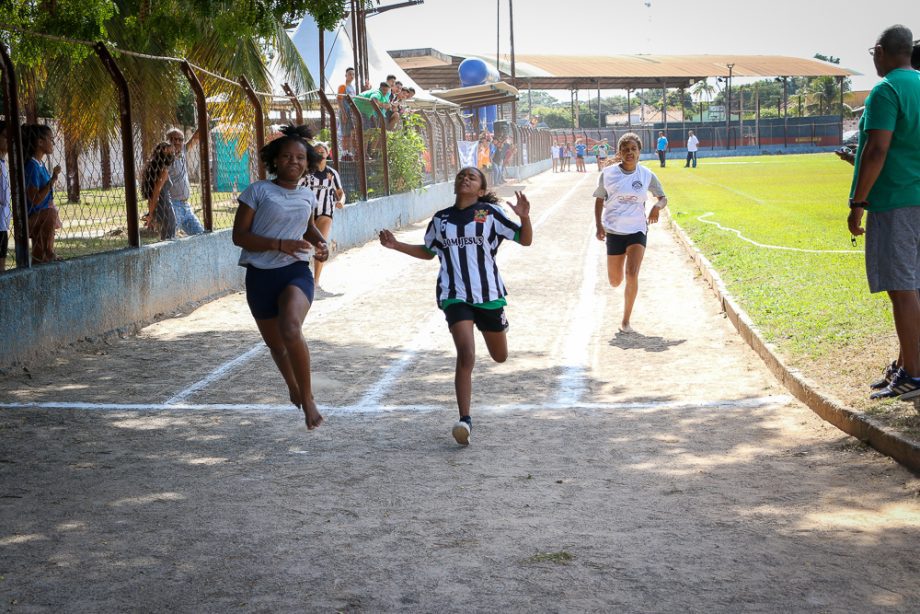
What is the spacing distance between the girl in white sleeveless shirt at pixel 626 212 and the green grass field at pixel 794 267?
1.13 metres

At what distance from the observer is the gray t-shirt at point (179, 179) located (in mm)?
15053

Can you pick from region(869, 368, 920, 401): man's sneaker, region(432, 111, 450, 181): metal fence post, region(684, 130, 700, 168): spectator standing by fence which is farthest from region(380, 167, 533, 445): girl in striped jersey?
region(684, 130, 700, 168): spectator standing by fence

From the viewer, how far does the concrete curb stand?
565 cm

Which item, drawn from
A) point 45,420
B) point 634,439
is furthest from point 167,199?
point 634,439

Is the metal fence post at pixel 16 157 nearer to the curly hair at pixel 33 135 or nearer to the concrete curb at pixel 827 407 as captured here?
Result: the curly hair at pixel 33 135

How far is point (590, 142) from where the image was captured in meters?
78.1

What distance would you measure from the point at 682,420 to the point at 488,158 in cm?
3244

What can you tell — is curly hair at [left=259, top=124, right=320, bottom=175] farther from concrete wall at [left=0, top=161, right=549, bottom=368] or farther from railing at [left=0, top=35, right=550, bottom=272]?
railing at [left=0, top=35, right=550, bottom=272]

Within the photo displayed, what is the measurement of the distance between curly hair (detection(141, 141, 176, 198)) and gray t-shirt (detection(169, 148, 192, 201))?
0.22 metres

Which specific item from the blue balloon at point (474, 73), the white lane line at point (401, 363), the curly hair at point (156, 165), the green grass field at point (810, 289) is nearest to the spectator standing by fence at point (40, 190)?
the curly hair at point (156, 165)

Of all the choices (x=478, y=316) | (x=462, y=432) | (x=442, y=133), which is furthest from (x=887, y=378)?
(x=442, y=133)

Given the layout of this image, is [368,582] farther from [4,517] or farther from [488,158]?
[488,158]

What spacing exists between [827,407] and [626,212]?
382 cm

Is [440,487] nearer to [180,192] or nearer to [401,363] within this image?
[401,363]
